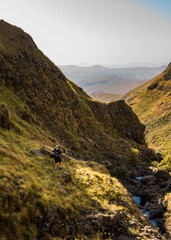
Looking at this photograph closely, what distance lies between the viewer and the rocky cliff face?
135 feet

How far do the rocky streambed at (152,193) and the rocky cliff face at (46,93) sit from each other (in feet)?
48.3

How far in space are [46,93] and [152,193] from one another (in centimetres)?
4082

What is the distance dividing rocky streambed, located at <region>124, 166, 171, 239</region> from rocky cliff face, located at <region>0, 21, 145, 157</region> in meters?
14.7

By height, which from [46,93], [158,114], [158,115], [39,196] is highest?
[46,93]

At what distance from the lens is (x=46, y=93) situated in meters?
47.8

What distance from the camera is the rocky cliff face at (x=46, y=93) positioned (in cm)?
4109

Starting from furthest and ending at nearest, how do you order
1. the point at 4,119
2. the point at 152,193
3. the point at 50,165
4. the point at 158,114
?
the point at 158,114 < the point at 152,193 < the point at 4,119 < the point at 50,165

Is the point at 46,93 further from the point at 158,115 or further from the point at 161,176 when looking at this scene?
the point at 158,115

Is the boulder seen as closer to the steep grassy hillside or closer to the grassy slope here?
the grassy slope

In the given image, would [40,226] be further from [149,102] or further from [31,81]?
[149,102]

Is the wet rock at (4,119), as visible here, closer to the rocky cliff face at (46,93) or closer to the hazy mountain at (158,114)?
the rocky cliff face at (46,93)

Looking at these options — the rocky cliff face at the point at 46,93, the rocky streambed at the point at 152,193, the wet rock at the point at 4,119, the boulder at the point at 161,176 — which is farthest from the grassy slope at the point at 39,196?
the boulder at the point at 161,176

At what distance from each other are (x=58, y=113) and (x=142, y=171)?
3354 centimetres

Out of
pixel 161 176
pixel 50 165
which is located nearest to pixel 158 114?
pixel 161 176
